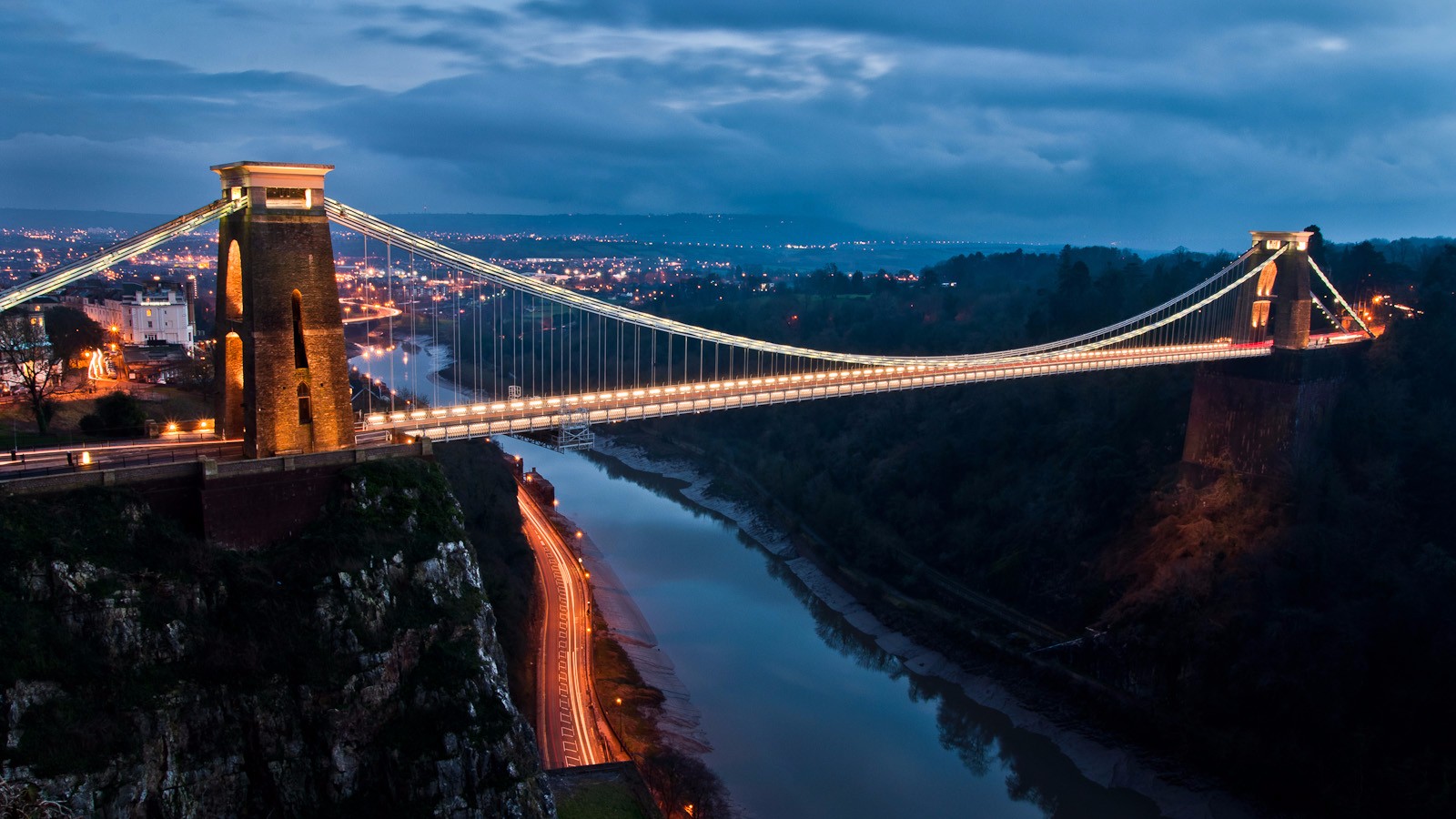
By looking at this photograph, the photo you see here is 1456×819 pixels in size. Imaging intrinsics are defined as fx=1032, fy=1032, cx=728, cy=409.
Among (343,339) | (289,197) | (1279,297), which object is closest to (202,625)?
(343,339)

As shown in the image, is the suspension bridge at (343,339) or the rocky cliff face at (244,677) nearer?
the rocky cliff face at (244,677)

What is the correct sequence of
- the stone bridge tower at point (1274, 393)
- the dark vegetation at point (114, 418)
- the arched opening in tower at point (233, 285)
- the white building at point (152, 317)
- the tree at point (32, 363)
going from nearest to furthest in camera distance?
the arched opening in tower at point (233, 285), the dark vegetation at point (114, 418), the tree at point (32, 363), the stone bridge tower at point (1274, 393), the white building at point (152, 317)

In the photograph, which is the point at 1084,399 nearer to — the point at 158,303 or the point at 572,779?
the point at 572,779

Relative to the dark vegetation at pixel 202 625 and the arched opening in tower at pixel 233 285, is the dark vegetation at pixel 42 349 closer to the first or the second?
the arched opening in tower at pixel 233 285

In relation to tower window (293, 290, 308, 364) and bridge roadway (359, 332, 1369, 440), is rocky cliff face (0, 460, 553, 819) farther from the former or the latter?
bridge roadway (359, 332, 1369, 440)

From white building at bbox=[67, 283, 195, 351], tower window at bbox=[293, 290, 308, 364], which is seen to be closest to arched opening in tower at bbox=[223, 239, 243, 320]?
tower window at bbox=[293, 290, 308, 364]

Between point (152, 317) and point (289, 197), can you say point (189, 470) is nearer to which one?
point (289, 197)

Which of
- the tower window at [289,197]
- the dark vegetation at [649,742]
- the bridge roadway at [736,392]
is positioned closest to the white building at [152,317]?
the bridge roadway at [736,392]

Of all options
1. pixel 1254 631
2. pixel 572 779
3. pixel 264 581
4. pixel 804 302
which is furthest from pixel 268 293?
pixel 804 302
